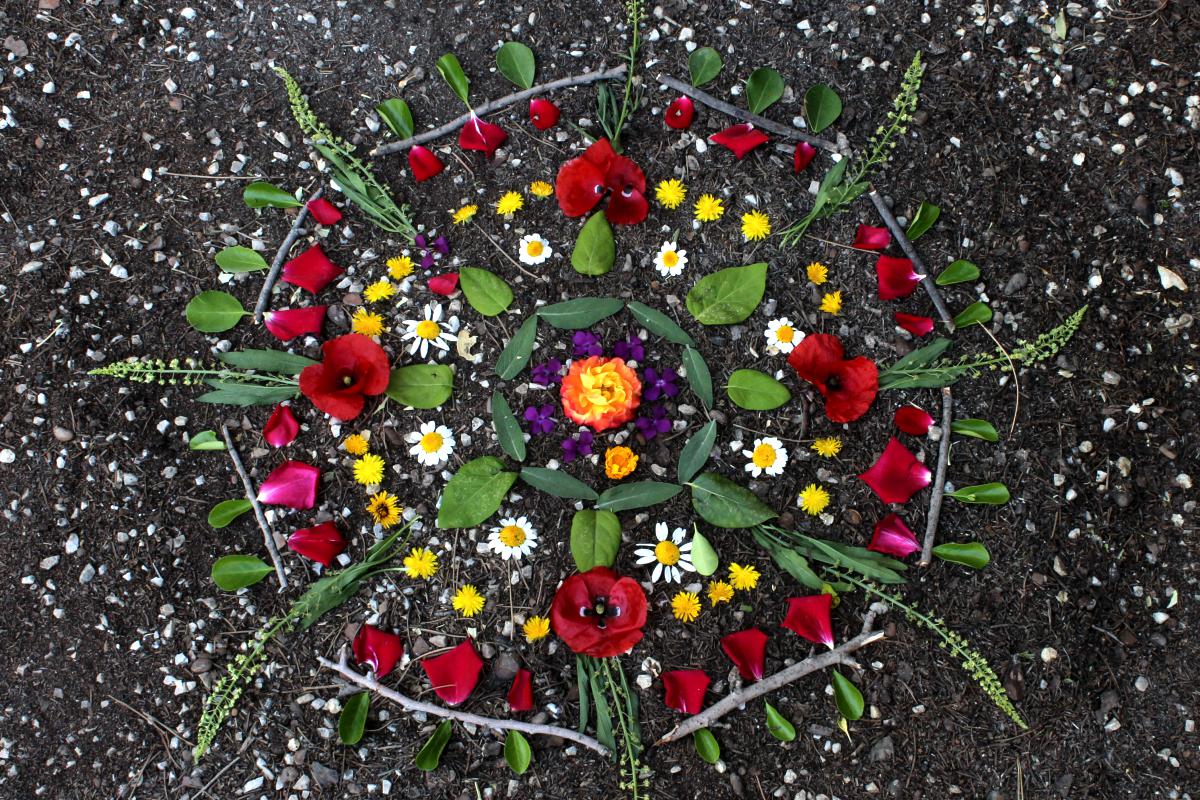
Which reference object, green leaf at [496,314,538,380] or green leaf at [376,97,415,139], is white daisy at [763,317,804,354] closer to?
green leaf at [496,314,538,380]

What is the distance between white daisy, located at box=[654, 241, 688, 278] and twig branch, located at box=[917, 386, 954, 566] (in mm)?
629

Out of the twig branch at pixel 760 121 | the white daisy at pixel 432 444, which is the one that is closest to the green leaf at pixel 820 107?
the twig branch at pixel 760 121

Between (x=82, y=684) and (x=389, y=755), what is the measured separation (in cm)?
69

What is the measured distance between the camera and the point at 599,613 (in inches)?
61.2

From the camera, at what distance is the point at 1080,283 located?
5.74 feet

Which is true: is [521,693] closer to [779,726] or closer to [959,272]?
[779,726]

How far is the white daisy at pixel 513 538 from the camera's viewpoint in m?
1.62

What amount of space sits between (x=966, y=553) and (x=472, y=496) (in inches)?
40.8

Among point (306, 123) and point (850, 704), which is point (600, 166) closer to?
point (306, 123)

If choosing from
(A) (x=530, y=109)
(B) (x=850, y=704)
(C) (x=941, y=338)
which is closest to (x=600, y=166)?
(A) (x=530, y=109)

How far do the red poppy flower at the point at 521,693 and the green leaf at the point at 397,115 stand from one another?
1.24 metres

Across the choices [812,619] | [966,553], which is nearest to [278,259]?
[812,619]

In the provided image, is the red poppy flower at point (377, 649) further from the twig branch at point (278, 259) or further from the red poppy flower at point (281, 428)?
the twig branch at point (278, 259)

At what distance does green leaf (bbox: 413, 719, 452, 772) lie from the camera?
1562 mm
